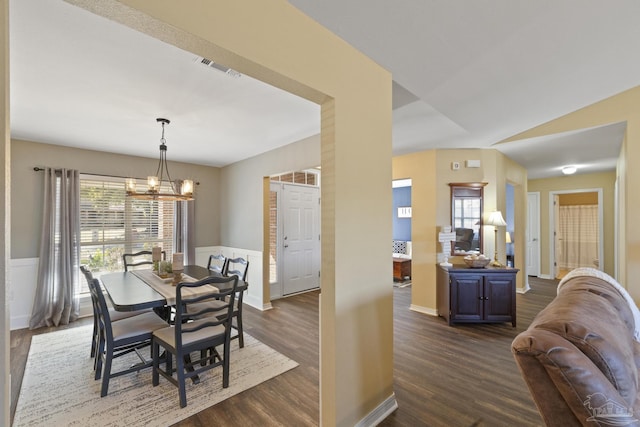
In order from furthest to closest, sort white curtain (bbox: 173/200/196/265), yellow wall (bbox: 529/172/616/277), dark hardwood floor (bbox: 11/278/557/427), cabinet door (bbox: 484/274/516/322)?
yellow wall (bbox: 529/172/616/277) → white curtain (bbox: 173/200/196/265) → cabinet door (bbox: 484/274/516/322) → dark hardwood floor (bbox: 11/278/557/427)

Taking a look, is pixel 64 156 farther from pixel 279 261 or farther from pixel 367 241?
pixel 367 241

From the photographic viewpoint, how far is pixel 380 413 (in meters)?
2.02

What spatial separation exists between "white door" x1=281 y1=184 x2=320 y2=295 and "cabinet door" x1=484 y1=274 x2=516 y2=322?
3.10 m

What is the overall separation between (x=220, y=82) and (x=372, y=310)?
216 centimetres

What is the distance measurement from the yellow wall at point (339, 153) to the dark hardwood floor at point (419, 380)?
1.45 ft

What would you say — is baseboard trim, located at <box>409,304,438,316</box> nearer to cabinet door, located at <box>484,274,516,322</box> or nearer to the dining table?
cabinet door, located at <box>484,274,516,322</box>

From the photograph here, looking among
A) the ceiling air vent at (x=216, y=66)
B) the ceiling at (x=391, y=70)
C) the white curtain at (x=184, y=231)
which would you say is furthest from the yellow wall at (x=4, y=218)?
the white curtain at (x=184, y=231)

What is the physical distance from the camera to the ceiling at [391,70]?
164 centimetres

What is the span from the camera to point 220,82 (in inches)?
91.1

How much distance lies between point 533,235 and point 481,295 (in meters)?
4.29

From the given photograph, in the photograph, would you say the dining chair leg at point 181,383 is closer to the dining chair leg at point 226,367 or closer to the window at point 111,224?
the dining chair leg at point 226,367

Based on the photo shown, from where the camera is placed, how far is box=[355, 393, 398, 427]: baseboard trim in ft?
6.28

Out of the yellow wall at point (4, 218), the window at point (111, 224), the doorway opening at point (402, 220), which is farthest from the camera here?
the doorway opening at point (402, 220)

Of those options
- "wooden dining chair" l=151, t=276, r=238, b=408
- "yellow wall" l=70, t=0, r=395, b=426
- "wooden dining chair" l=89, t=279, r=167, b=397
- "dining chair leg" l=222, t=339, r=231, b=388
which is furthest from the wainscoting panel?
"yellow wall" l=70, t=0, r=395, b=426
